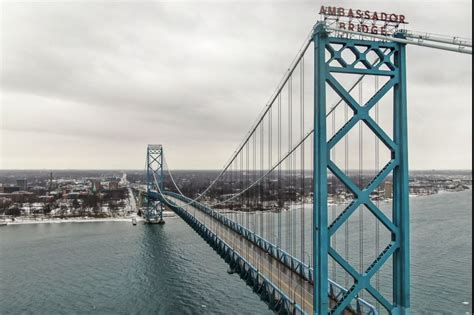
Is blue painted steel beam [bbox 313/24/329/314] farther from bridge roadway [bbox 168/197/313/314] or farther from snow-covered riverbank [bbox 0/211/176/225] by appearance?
snow-covered riverbank [bbox 0/211/176/225]

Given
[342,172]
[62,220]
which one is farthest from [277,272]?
[62,220]

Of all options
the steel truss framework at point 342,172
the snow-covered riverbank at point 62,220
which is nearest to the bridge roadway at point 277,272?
the steel truss framework at point 342,172

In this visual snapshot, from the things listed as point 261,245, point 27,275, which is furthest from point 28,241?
point 261,245

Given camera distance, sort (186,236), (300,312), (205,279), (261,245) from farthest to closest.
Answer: (186,236), (205,279), (261,245), (300,312)

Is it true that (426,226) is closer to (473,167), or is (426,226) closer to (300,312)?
(300,312)

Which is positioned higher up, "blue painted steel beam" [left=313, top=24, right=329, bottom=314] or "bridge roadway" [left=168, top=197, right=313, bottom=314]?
"blue painted steel beam" [left=313, top=24, right=329, bottom=314]

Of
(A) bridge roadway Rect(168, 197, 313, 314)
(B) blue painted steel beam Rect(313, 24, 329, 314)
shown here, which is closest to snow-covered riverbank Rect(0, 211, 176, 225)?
(A) bridge roadway Rect(168, 197, 313, 314)

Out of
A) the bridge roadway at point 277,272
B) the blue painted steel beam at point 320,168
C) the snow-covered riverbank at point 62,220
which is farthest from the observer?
the snow-covered riverbank at point 62,220

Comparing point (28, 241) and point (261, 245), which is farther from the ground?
point (261, 245)

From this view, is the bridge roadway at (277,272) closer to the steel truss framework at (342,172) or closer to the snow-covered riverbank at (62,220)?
the steel truss framework at (342,172)
